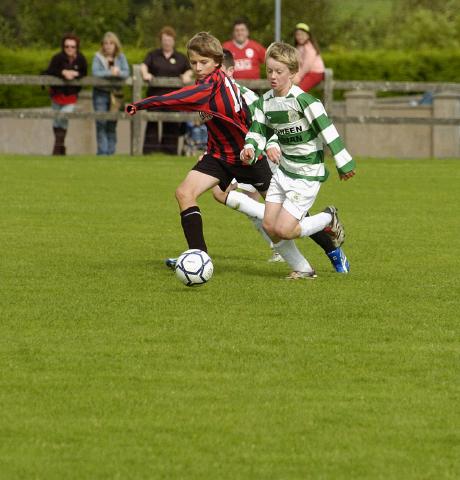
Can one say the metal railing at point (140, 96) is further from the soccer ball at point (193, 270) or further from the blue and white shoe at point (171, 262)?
the soccer ball at point (193, 270)

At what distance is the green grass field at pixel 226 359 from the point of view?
16.8ft

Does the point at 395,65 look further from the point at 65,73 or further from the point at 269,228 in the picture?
the point at 269,228

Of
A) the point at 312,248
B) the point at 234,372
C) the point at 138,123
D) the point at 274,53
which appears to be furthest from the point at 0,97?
the point at 234,372

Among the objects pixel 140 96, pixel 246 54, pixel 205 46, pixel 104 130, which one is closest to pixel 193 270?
pixel 205 46

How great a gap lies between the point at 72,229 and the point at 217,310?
4.69m

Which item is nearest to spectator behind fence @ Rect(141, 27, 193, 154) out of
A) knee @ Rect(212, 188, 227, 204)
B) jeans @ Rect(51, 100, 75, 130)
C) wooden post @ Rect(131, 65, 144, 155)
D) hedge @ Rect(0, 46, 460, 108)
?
wooden post @ Rect(131, 65, 144, 155)

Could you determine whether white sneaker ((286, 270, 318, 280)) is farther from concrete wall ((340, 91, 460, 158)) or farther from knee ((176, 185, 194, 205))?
concrete wall ((340, 91, 460, 158))

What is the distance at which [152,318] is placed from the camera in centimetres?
783

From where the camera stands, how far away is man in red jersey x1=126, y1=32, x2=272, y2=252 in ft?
31.2

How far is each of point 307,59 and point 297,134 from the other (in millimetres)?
11340

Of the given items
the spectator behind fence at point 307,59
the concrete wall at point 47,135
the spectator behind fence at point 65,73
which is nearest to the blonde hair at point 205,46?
the spectator behind fence at point 307,59

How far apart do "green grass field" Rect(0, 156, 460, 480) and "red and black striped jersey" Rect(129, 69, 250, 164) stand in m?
0.83

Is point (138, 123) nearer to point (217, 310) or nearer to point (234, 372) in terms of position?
point (217, 310)

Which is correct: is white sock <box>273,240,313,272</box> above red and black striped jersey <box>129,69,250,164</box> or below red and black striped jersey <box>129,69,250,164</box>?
below
